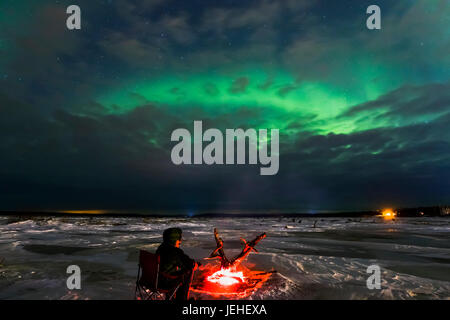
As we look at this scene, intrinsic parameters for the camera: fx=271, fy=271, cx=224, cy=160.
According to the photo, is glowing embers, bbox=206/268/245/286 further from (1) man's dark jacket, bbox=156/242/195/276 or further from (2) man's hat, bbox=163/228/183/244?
(2) man's hat, bbox=163/228/183/244

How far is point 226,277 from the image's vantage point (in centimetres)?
732

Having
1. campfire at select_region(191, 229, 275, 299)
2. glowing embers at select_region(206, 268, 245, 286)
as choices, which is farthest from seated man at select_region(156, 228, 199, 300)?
glowing embers at select_region(206, 268, 245, 286)

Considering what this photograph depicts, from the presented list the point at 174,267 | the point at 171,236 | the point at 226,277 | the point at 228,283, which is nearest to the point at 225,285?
the point at 228,283

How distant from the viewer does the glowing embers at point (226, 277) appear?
23.4 ft

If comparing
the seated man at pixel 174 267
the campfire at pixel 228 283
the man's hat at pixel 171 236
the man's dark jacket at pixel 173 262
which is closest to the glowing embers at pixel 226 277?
the campfire at pixel 228 283

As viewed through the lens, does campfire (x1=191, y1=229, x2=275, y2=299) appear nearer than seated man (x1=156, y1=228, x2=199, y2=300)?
No

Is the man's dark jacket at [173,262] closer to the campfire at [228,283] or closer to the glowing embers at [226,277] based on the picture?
the campfire at [228,283]

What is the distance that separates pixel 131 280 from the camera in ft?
26.5

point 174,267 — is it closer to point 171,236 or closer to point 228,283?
point 171,236

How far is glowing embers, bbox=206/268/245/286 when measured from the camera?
280 inches
